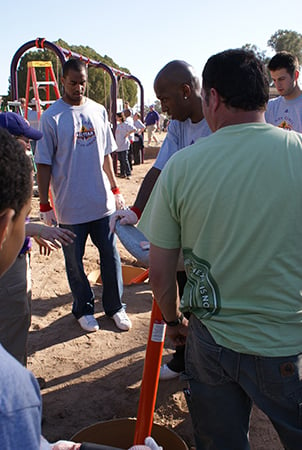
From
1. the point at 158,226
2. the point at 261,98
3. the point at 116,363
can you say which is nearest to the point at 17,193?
the point at 158,226

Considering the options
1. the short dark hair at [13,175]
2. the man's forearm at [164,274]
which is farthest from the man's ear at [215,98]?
the short dark hair at [13,175]

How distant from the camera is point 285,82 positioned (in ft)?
13.2

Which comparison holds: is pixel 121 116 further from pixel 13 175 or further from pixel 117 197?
pixel 13 175

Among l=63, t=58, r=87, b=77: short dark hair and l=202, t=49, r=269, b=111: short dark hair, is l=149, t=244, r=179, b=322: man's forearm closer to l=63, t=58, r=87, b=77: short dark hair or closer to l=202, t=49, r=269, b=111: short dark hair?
l=202, t=49, r=269, b=111: short dark hair

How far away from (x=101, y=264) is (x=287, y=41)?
5643 centimetres

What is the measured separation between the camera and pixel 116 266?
401cm

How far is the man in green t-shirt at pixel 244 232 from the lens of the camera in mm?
1393

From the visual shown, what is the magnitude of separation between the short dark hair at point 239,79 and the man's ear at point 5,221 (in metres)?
0.83

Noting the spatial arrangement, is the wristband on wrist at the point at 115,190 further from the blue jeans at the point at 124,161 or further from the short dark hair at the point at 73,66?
the blue jeans at the point at 124,161

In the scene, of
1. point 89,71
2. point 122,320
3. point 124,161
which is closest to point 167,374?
point 122,320

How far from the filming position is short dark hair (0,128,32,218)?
0.88m

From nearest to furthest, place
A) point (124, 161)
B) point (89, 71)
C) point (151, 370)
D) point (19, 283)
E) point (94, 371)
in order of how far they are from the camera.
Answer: point (151, 370) → point (19, 283) → point (94, 371) → point (124, 161) → point (89, 71)

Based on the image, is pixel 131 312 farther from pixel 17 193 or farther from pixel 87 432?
pixel 17 193

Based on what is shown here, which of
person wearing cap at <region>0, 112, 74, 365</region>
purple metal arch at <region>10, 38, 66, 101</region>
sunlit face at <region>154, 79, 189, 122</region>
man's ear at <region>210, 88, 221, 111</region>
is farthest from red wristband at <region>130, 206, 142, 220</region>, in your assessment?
purple metal arch at <region>10, 38, 66, 101</region>
